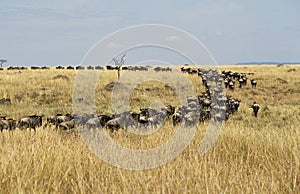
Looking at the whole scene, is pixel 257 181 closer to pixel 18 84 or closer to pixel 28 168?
pixel 28 168

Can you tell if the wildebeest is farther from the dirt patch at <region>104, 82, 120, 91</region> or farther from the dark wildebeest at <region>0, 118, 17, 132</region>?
the dirt patch at <region>104, 82, 120, 91</region>

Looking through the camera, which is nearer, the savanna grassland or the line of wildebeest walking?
the savanna grassland

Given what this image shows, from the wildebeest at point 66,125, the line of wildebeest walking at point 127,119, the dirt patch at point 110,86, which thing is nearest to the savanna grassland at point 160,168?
the wildebeest at point 66,125

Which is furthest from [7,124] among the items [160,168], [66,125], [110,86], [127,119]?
[110,86]

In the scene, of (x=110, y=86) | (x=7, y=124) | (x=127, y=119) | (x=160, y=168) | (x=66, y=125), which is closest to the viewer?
(x=160, y=168)

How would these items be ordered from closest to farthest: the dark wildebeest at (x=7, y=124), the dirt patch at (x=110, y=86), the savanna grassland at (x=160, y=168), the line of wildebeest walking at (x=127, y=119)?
the savanna grassland at (x=160, y=168)
the line of wildebeest walking at (x=127, y=119)
the dark wildebeest at (x=7, y=124)
the dirt patch at (x=110, y=86)

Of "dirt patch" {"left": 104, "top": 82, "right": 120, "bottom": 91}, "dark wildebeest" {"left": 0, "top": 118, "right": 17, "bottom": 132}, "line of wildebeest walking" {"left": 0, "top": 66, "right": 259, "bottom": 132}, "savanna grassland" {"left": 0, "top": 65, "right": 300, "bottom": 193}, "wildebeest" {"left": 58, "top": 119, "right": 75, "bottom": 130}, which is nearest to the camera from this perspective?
"savanna grassland" {"left": 0, "top": 65, "right": 300, "bottom": 193}

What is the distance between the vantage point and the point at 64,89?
983 inches

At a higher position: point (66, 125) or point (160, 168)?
point (160, 168)

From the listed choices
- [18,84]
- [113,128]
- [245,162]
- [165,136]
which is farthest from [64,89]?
[245,162]

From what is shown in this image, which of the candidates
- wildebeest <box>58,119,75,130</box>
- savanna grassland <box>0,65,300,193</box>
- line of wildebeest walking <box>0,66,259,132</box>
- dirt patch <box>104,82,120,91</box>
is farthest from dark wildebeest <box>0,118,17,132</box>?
dirt patch <box>104,82,120,91</box>

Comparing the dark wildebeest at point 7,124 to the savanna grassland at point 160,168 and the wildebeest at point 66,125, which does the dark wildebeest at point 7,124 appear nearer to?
the wildebeest at point 66,125

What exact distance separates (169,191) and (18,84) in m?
25.7

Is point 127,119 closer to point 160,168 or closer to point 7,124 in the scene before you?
point 7,124
